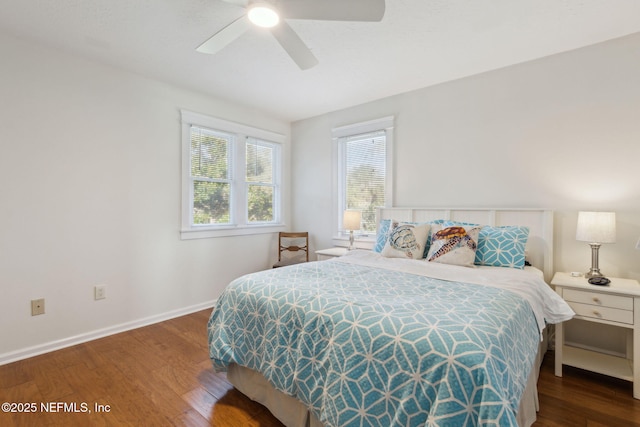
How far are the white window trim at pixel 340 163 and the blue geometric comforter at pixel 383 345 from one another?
1797mm

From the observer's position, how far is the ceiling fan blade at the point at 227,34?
6.07 ft

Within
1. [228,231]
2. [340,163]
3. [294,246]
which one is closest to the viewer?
[228,231]

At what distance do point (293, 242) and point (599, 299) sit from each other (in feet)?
10.8

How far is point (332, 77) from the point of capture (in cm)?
306

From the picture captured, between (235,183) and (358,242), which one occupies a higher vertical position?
(235,183)

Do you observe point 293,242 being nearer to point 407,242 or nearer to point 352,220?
point 352,220

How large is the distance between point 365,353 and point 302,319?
0.39m

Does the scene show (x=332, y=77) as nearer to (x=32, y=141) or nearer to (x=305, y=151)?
(x=305, y=151)

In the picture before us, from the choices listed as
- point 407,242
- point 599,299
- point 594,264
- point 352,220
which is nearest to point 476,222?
point 407,242

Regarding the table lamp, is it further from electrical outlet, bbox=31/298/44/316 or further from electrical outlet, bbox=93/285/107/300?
electrical outlet, bbox=31/298/44/316

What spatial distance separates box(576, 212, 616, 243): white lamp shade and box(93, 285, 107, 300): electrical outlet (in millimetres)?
4030

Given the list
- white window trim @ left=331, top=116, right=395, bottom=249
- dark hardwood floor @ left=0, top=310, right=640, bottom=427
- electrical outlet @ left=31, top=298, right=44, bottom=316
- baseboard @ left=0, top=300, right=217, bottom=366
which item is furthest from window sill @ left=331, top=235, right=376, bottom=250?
electrical outlet @ left=31, top=298, right=44, bottom=316

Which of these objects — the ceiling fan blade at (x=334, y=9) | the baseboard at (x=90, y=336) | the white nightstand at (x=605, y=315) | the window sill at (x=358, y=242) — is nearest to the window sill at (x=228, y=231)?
the baseboard at (x=90, y=336)

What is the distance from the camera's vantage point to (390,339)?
4.01ft
